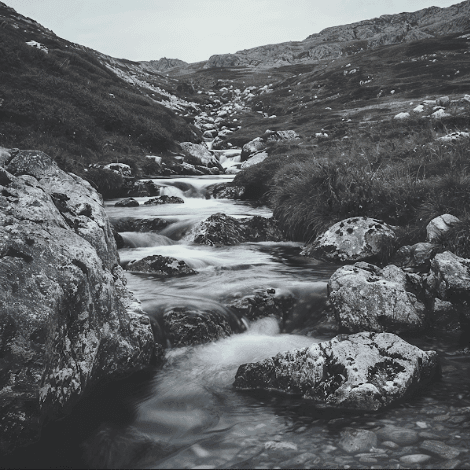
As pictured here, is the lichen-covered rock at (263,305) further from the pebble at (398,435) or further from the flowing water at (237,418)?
the pebble at (398,435)

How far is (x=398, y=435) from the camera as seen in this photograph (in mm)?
3223

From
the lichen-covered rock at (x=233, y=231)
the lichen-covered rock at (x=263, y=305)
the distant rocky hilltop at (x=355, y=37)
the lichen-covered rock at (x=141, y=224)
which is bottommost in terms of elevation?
A: the lichen-covered rock at (x=263, y=305)

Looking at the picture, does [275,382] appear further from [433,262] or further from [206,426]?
[433,262]

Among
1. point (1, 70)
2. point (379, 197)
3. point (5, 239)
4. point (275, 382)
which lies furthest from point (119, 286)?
point (1, 70)

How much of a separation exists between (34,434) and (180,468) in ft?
3.67

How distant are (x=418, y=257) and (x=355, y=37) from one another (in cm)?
15807

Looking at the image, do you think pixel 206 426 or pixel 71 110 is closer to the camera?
pixel 206 426

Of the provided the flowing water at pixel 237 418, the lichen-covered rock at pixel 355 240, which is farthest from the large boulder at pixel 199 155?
the flowing water at pixel 237 418

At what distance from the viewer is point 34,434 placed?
3201 mm

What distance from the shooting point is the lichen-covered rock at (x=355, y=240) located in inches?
322

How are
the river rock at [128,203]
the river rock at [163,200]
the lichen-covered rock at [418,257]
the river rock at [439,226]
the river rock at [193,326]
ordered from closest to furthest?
1. the river rock at [193,326]
2. the lichen-covered rock at [418,257]
3. the river rock at [439,226]
4. the river rock at [128,203]
5. the river rock at [163,200]

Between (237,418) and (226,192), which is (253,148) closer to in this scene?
(226,192)

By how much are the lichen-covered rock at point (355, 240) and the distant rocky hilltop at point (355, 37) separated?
108 meters

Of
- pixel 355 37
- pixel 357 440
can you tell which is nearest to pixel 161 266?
pixel 357 440
